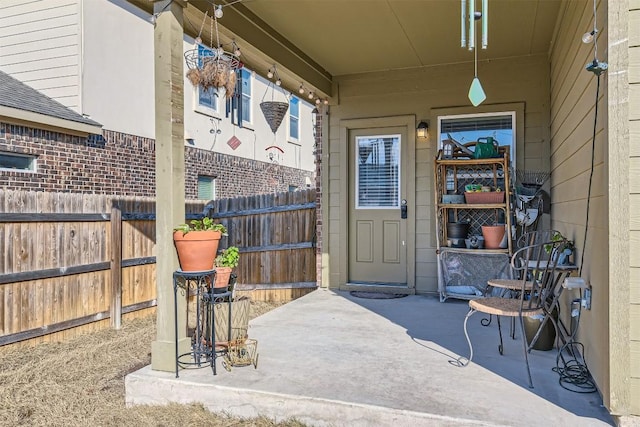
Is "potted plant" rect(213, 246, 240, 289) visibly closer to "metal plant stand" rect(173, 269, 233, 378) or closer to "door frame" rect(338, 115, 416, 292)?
"metal plant stand" rect(173, 269, 233, 378)

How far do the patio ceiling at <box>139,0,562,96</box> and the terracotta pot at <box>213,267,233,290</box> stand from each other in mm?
1866

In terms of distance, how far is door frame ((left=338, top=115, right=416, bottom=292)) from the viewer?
5.59 metres

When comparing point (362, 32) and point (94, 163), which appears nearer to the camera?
point (362, 32)

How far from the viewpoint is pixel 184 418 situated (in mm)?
2564

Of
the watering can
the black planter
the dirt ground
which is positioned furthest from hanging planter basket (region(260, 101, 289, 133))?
the dirt ground

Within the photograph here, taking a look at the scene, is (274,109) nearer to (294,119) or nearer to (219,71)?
(219,71)

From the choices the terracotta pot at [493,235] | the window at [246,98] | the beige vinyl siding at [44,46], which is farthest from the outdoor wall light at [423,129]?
the window at [246,98]

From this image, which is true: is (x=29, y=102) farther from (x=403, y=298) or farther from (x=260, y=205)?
(x=403, y=298)

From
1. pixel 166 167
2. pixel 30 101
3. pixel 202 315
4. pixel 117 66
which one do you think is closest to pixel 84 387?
pixel 202 315

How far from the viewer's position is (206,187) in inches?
352

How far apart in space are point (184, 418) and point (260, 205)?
4260 mm

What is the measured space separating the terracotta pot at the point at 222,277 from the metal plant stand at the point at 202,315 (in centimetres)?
3
